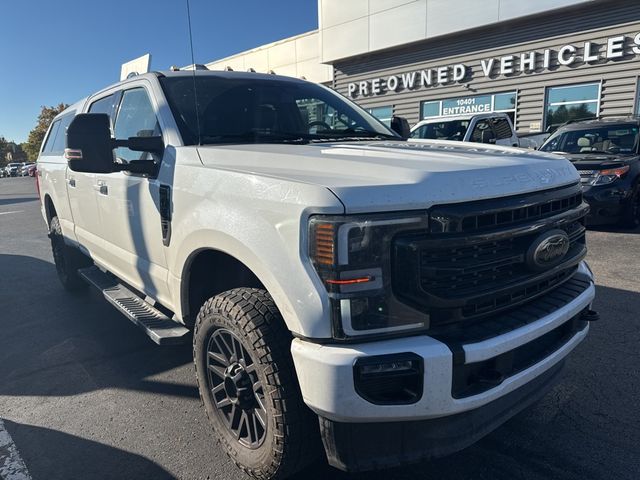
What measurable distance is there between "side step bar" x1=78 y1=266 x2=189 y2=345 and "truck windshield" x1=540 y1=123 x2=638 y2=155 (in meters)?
7.96

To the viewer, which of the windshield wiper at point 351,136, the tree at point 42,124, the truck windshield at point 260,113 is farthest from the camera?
the tree at point 42,124

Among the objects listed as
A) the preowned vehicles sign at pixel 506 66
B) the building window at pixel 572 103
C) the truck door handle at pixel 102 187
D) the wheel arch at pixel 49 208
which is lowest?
the wheel arch at pixel 49 208

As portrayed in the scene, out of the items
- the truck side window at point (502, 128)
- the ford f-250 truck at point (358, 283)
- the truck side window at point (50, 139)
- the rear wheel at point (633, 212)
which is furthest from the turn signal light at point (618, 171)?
the truck side window at point (50, 139)

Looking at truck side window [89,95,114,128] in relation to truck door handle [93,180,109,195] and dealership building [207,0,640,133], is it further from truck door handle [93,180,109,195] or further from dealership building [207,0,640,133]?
dealership building [207,0,640,133]

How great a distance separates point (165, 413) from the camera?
9.76ft

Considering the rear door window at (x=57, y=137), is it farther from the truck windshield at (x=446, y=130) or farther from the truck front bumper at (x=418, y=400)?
the truck windshield at (x=446, y=130)

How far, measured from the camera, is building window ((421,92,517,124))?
48.5 ft

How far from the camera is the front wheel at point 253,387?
195 cm

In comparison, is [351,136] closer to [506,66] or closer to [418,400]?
[418,400]

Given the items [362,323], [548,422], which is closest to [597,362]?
[548,422]

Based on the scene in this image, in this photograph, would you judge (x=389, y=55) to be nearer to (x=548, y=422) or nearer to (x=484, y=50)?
(x=484, y=50)

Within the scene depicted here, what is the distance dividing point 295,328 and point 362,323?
0.28m

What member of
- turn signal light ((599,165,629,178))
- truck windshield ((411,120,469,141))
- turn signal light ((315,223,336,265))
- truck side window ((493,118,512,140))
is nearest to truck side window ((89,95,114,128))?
turn signal light ((315,223,336,265))

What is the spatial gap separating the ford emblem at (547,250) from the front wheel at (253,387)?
1.11 meters
